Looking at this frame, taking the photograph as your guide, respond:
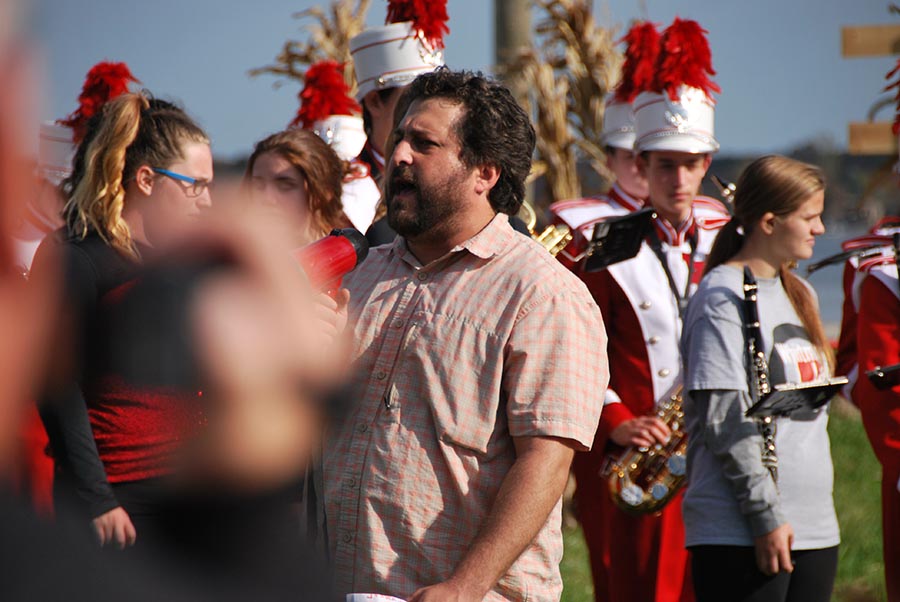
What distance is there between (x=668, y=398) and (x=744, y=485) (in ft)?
3.81

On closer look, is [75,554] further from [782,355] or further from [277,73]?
[277,73]

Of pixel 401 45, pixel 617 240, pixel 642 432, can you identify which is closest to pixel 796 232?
pixel 617 240

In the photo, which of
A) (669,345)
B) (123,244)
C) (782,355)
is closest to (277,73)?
(669,345)

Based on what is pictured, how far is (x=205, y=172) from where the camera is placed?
0.88 meters

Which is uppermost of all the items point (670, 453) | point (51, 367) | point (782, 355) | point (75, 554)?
point (51, 367)

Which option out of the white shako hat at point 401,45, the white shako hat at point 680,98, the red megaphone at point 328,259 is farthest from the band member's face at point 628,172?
the red megaphone at point 328,259

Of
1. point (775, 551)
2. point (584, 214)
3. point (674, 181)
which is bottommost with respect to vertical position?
point (775, 551)

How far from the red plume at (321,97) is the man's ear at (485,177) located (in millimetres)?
3128

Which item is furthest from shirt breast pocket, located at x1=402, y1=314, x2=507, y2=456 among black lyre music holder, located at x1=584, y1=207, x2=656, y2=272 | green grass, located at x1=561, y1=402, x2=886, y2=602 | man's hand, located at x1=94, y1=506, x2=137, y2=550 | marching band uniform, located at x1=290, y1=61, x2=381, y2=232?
marching band uniform, located at x1=290, y1=61, x2=381, y2=232

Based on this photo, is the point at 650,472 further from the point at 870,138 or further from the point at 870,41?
the point at 870,41

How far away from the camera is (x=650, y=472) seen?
177 inches

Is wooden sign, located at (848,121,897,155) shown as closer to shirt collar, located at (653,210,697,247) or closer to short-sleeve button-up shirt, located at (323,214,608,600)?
shirt collar, located at (653,210,697,247)

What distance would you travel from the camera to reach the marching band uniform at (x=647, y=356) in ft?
15.1

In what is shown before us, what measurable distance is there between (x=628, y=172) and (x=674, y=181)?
85 cm
